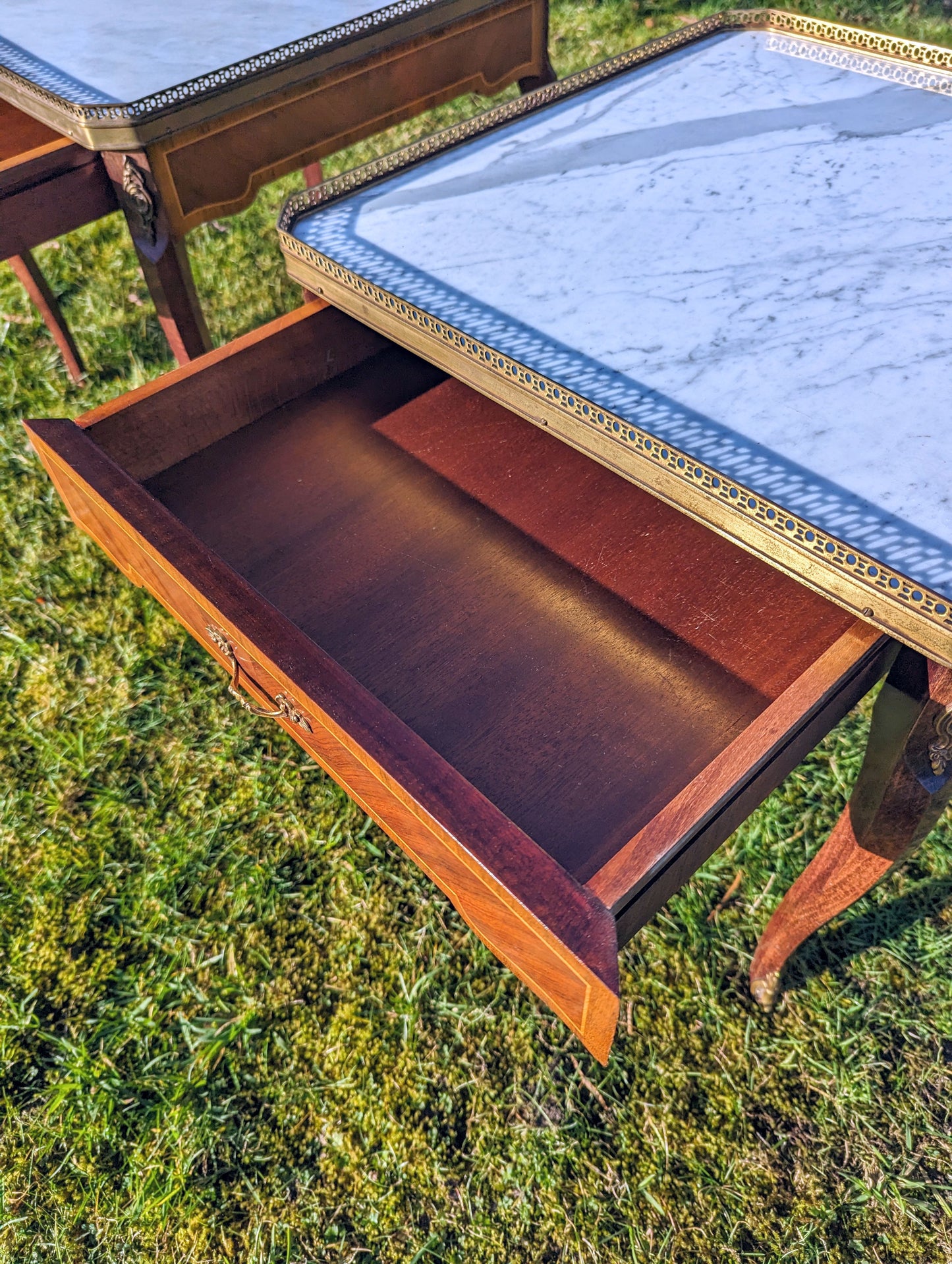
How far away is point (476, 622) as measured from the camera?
100cm

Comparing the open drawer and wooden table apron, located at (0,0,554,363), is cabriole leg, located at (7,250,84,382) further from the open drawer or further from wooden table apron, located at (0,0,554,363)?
the open drawer

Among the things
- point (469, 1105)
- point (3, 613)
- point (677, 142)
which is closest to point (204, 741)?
point (3, 613)

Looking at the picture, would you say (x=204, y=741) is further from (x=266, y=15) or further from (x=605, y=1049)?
(x=266, y=15)

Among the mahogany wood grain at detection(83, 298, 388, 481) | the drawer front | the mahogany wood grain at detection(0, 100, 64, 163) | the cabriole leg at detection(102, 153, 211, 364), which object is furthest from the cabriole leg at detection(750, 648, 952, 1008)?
the mahogany wood grain at detection(0, 100, 64, 163)

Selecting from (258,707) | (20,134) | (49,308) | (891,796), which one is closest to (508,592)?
(258,707)

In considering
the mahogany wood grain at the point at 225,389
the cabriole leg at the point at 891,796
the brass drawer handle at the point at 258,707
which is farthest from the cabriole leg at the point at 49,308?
the cabriole leg at the point at 891,796

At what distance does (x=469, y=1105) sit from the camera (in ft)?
3.76

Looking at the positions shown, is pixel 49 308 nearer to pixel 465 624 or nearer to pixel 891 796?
pixel 465 624

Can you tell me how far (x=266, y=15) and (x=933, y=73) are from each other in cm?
106

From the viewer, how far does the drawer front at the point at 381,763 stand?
0.65 meters

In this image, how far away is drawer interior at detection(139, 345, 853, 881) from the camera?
0.88 metres

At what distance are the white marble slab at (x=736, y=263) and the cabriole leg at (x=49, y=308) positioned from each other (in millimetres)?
871

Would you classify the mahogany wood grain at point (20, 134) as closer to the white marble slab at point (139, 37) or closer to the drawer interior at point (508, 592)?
the white marble slab at point (139, 37)

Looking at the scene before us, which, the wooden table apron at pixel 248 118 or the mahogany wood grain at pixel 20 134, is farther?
the mahogany wood grain at pixel 20 134
